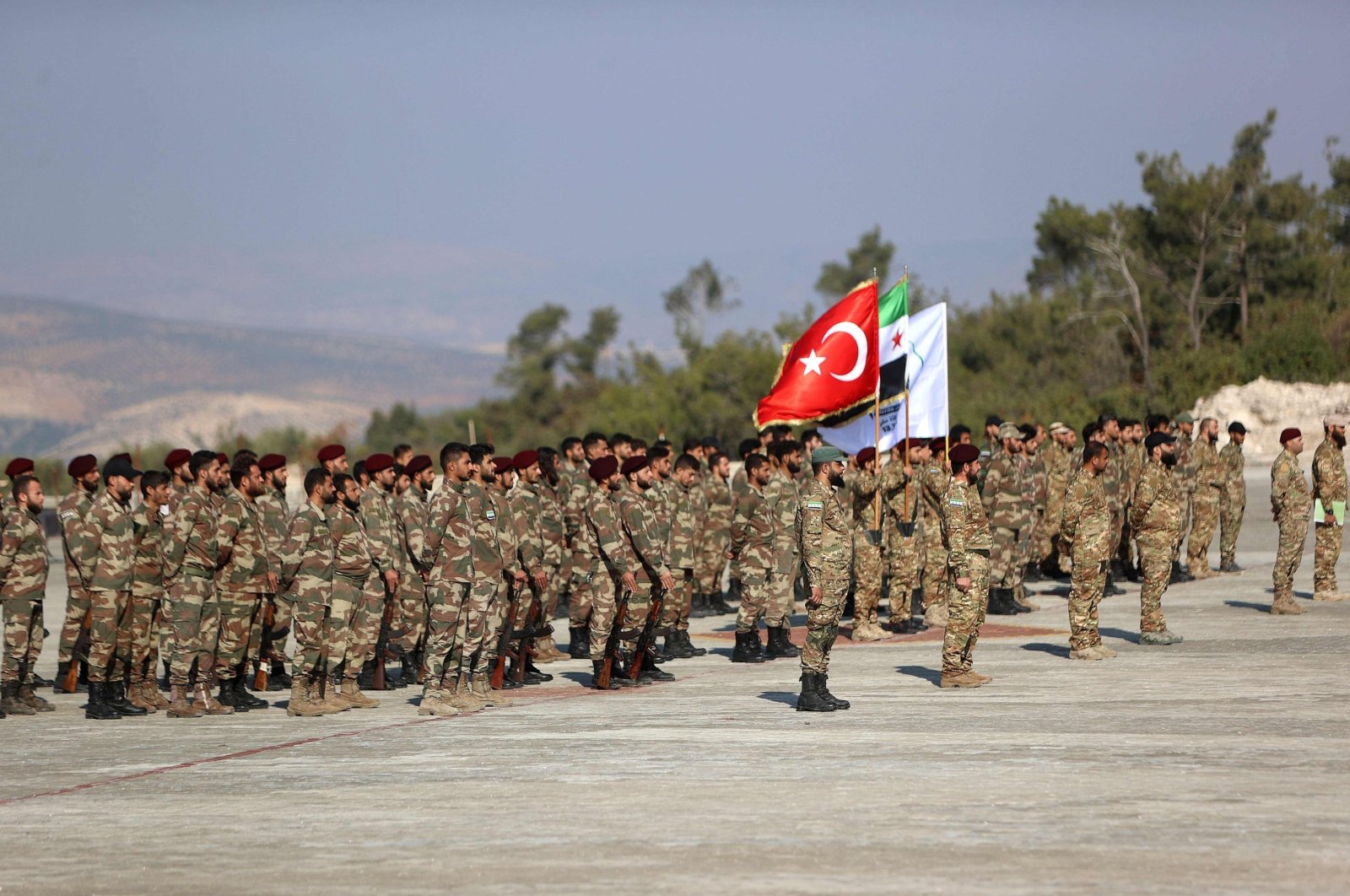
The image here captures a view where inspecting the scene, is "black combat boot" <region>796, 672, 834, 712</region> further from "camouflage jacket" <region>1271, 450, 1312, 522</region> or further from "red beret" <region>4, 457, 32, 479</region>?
"camouflage jacket" <region>1271, 450, 1312, 522</region>

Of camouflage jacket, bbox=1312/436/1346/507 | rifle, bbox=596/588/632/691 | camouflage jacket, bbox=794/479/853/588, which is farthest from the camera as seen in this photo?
camouflage jacket, bbox=1312/436/1346/507

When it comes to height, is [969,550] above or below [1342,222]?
below

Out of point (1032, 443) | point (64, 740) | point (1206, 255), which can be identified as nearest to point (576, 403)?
point (1206, 255)

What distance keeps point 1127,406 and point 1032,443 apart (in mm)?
28631

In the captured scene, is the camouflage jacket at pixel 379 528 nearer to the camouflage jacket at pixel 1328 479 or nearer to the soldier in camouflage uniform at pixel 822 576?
the soldier in camouflage uniform at pixel 822 576

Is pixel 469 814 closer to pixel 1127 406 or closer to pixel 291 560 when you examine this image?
pixel 291 560

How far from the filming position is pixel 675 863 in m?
7.63

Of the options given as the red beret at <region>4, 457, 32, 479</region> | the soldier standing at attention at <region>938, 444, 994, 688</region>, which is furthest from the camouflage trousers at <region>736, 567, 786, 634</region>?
the red beret at <region>4, 457, 32, 479</region>

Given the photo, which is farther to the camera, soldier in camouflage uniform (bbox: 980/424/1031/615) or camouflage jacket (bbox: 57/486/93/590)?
soldier in camouflage uniform (bbox: 980/424/1031/615)

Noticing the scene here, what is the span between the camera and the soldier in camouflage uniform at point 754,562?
15352mm

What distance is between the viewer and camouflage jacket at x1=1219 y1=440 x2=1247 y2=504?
2034cm

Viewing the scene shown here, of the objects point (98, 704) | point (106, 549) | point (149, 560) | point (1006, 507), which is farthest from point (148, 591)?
point (1006, 507)

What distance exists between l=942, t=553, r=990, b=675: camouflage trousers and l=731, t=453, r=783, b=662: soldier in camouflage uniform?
2689 mm

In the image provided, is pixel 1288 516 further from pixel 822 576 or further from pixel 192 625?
pixel 192 625
